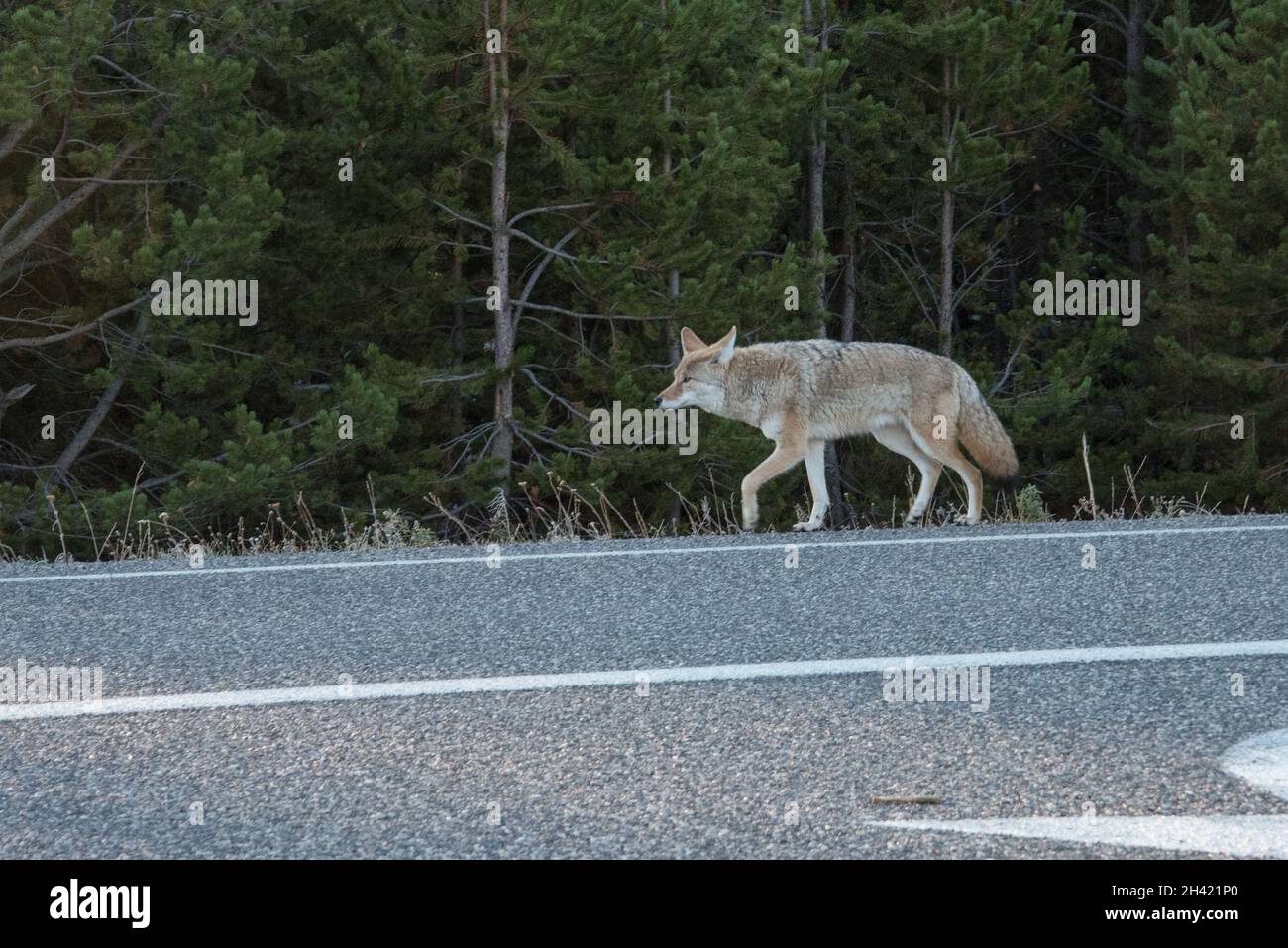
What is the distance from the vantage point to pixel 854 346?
1088 centimetres

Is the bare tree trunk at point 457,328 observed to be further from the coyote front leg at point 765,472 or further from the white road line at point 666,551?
the white road line at point 666,551

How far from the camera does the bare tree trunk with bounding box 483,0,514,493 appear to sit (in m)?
21.1

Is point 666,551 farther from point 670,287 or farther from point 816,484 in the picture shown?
point 670,287

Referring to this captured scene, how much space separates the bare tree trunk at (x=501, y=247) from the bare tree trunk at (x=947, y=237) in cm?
891

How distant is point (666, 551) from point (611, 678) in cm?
327

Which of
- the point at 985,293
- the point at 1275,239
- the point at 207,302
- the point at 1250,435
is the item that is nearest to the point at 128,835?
the point at 207,302

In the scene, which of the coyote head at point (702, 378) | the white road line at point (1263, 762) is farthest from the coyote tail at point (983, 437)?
the white road line at point (1263, 762)

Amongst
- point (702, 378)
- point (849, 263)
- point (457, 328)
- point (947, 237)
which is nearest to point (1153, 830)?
point (702, 378)

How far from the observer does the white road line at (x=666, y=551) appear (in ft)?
26.2

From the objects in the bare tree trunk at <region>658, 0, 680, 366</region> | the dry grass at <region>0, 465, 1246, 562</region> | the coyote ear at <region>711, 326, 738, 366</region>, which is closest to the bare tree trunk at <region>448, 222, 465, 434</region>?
the dry grass at <region>0, 465, 1246, 562</region>

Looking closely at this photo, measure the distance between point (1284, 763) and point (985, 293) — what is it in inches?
1117

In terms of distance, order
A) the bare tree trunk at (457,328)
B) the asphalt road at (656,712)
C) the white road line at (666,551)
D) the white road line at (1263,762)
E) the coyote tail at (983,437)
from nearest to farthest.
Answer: the asphalt road at (656,712) → the white road line at (1263,762) → the white road line at (666,551) → the coyote tail at (983,437) → the bare tree trunk at (457,328)

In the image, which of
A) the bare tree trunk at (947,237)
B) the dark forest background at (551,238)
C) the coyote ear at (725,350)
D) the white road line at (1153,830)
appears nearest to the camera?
the white road line at (1153,830)

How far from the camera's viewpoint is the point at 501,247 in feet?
73.4
